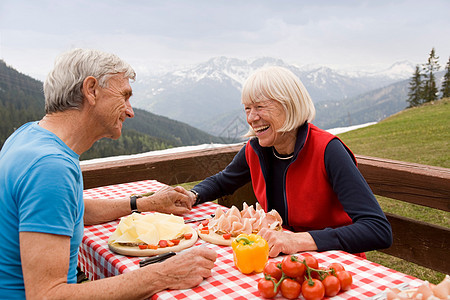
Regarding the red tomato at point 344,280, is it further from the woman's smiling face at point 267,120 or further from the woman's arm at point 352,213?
the woman's smiling face at point 267,120

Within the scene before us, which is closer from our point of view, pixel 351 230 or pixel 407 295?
pixel 407 295

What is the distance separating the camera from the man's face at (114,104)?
4.99 ft

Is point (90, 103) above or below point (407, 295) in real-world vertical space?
above

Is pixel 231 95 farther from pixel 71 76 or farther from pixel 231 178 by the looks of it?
pixel 71 76

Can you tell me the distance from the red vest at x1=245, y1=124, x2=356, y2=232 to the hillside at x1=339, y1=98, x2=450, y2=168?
7.27m

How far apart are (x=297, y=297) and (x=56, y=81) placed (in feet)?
3.76

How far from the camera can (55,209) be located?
116 cm

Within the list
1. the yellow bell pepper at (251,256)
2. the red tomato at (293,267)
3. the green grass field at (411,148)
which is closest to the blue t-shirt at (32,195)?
the yellow bell pepper at (251,256)

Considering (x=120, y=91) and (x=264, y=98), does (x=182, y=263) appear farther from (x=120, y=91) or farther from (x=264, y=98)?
(x=264, y=98)

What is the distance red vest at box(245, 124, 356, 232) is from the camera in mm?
2016

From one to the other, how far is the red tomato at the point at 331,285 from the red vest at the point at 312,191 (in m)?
0.85

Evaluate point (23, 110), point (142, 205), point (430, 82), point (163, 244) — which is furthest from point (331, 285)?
point (430, 82)

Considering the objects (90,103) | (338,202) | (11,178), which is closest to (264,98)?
(338,202)

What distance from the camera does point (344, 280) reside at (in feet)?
4.04
